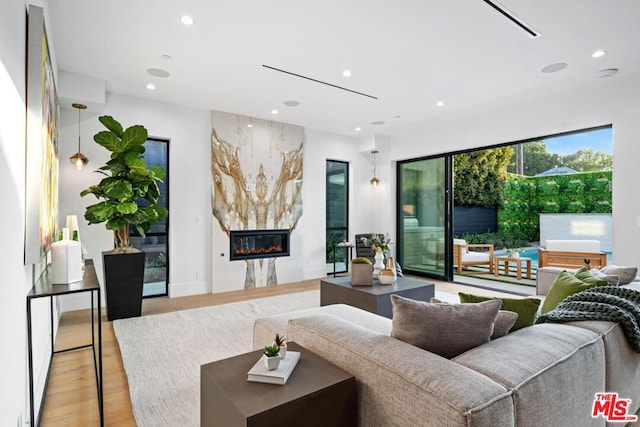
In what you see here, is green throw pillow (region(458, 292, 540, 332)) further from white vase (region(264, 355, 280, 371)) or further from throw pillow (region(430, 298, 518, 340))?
white vase (region(264, 355, 280, 371))

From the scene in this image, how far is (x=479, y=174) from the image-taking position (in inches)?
361

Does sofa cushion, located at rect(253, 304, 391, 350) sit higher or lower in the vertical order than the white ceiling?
lower

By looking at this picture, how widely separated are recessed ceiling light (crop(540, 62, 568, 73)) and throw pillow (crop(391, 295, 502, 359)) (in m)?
3.54

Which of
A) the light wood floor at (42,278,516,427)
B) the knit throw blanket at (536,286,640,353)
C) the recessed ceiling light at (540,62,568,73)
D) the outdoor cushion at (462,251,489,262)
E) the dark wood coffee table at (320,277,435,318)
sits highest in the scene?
the recessed ceiling light at (540,62,568,73)

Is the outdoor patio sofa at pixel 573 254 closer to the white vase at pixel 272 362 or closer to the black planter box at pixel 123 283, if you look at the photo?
the white vase at pixel 272 362

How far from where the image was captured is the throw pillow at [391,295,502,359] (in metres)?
1.39

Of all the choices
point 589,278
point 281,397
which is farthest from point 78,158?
point 589,278

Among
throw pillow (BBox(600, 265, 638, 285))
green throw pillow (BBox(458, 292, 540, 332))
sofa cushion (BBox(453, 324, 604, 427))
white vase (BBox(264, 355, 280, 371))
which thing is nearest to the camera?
sofa cushion (BBox(453, 324, 604, 427))

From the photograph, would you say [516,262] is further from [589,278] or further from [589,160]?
[589,278]

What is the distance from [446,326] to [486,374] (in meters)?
0.25

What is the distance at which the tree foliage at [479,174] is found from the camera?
905 centimetres

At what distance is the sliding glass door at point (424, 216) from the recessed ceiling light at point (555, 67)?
234 centimetres

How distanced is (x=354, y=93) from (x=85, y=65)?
3.17 metres

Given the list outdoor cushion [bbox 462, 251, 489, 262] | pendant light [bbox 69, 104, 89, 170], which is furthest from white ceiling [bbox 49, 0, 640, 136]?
outdoor cushion [bbox 462, 251, 489, 262]
